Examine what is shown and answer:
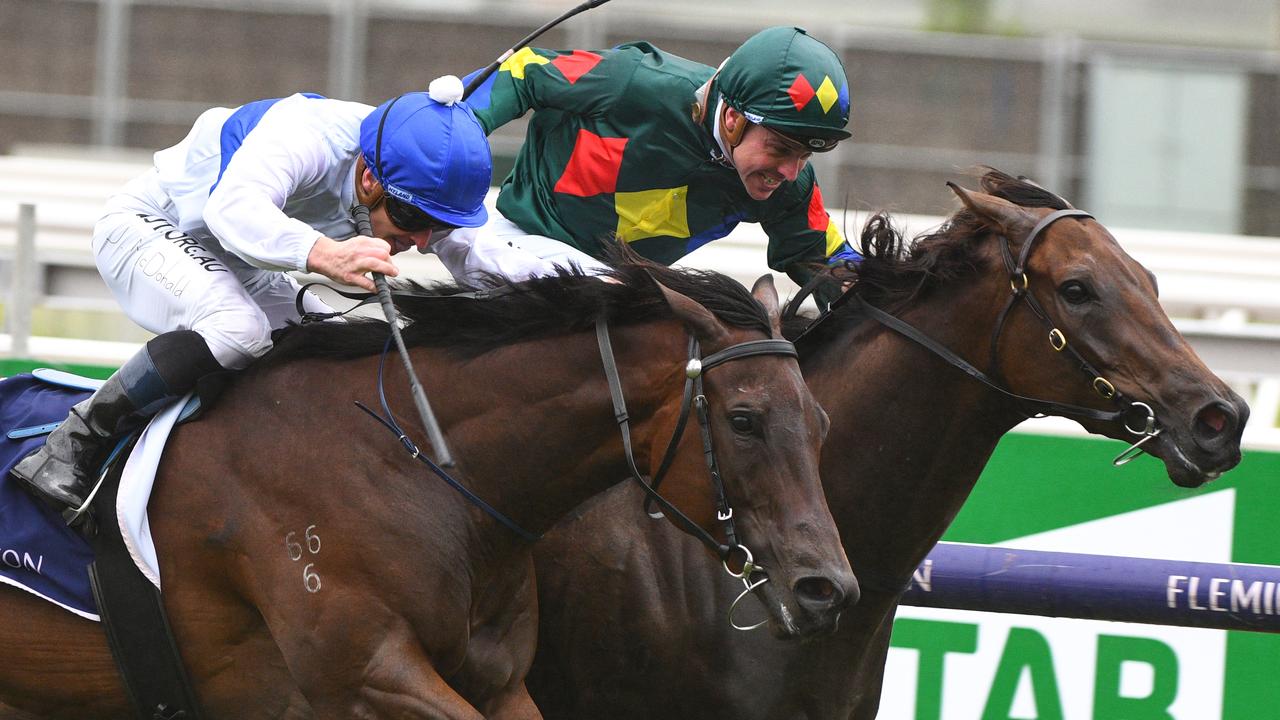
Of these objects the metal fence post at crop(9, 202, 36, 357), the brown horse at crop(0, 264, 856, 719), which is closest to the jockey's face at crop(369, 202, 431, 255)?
the brown horse at crop(0, 264, 856, 719)

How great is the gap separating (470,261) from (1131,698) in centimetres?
231

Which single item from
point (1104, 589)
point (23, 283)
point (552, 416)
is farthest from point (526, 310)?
point (23, 283)

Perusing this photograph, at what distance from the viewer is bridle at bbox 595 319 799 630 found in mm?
3008

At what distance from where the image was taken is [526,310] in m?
3.30

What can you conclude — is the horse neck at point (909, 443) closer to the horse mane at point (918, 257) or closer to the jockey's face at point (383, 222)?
the horse mane at point (918, 257)

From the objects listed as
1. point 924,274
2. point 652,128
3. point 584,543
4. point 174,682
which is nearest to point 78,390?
point 174,682

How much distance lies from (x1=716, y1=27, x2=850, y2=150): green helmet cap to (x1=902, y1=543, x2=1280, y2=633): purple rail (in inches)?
43.4

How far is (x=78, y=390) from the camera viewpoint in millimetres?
3623

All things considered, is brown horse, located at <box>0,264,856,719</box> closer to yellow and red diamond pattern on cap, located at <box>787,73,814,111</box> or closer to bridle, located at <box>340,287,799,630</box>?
bridle, located at <box>340,287,799,630</box>

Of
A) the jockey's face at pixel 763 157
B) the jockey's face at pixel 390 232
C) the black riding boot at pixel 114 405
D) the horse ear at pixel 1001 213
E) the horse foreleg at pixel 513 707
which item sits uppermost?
the jockey's face at pixel 763 157

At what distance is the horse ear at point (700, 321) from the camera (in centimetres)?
310

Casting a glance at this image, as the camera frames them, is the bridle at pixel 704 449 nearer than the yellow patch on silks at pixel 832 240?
Yes

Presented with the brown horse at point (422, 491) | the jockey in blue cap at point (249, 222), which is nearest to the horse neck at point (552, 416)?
the brown horse at point (422, 491)

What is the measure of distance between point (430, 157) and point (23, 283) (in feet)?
8.08
